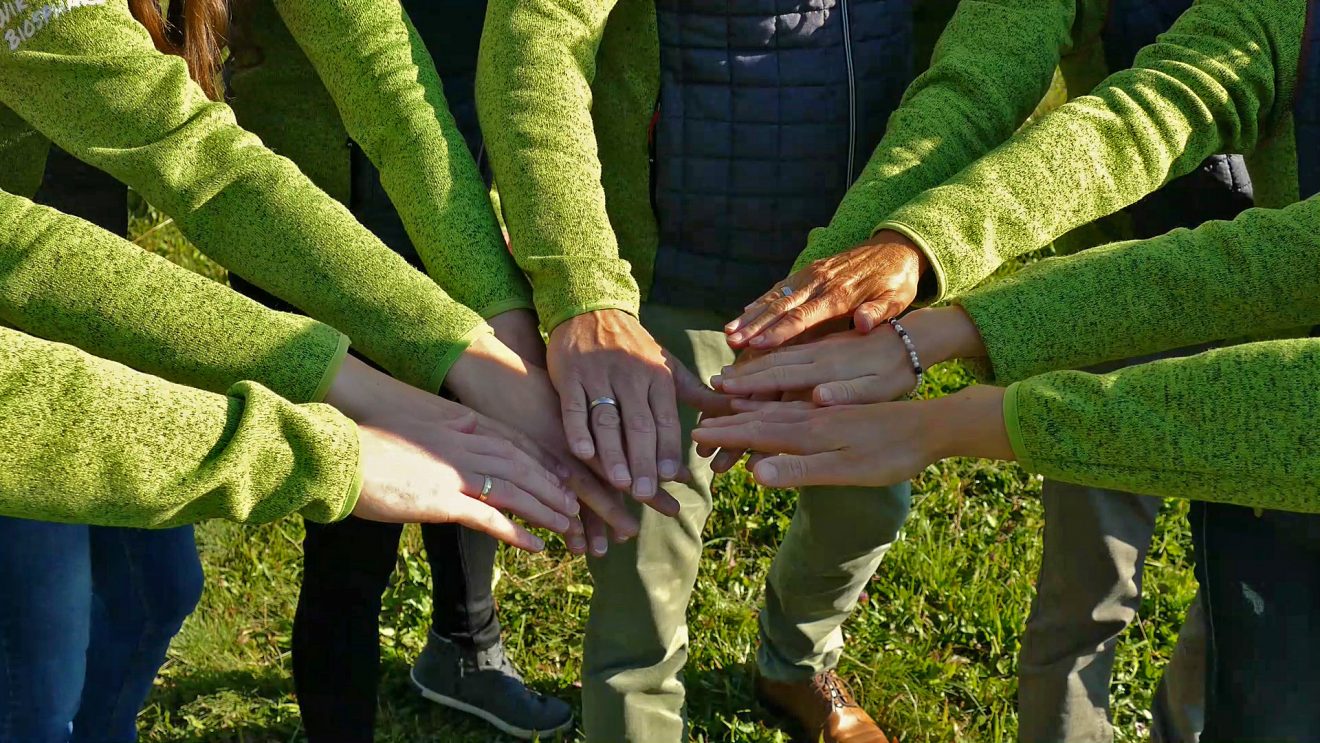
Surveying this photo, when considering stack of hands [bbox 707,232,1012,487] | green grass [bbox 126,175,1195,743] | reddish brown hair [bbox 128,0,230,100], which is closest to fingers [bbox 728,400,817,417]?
stack of hands [bbox 707,232,1012,487]

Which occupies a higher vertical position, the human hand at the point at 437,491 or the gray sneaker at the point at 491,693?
the human hand at the point at 437,491

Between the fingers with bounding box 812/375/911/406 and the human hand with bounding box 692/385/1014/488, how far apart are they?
24 millimetres

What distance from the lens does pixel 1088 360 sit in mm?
2166

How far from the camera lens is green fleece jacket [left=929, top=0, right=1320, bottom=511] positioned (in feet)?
5.77

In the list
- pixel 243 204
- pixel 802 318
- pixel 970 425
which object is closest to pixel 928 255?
pixel 802 318

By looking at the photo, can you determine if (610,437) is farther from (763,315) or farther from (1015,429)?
(1015,429)

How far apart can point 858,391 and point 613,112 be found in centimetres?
71

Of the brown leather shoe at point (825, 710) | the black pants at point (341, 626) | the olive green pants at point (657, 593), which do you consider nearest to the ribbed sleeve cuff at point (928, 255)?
the olive green pants at point (657, 593)

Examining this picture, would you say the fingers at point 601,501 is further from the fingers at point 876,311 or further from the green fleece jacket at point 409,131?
the fingers at point 876,311

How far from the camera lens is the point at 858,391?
222 cm

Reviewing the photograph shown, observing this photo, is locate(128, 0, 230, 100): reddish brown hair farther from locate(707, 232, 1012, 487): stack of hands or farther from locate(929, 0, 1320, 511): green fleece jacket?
locate(929, 0, 1320, 511): green fleece jacket

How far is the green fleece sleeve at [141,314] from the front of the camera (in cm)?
196

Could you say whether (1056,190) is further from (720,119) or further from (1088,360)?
(720,119)

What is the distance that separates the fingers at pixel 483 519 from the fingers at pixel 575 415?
0.66ft
